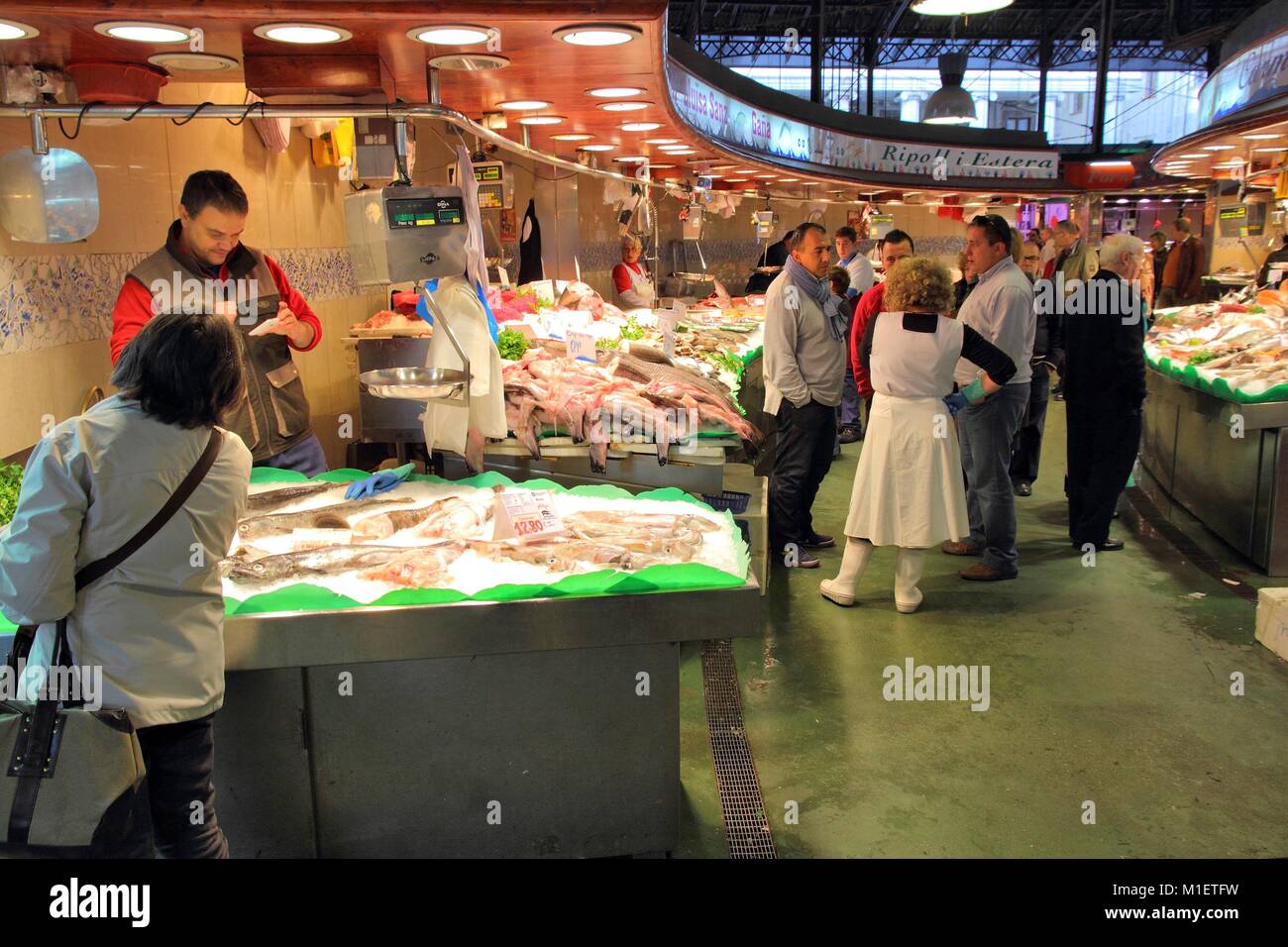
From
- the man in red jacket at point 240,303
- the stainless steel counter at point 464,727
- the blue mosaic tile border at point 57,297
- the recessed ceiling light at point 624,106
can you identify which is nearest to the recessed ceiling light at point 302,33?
the man in red jacket at point 240,303

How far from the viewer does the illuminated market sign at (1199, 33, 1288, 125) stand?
7.22m

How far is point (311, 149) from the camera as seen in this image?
7.15 meters

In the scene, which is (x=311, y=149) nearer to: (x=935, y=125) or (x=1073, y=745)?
(x=1073, y=745)

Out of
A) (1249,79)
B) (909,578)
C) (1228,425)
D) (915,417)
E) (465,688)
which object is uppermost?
(1249,79)

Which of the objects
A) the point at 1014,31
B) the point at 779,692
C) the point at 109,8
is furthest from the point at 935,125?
the point at 109,8

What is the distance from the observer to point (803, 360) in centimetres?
646

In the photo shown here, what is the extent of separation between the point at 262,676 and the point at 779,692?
2.61m

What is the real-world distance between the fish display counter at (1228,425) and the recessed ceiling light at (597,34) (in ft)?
16.9

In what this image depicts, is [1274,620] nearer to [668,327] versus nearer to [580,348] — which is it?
[580,348]

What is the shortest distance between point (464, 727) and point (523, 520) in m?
0.72

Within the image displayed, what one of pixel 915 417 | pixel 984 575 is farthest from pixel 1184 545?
pixel 915 417

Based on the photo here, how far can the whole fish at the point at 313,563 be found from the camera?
321cm

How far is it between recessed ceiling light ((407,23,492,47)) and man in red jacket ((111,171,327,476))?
112 centimetres

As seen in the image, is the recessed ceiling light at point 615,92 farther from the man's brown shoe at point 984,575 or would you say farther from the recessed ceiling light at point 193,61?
the man's brown shoe at point 984,575
